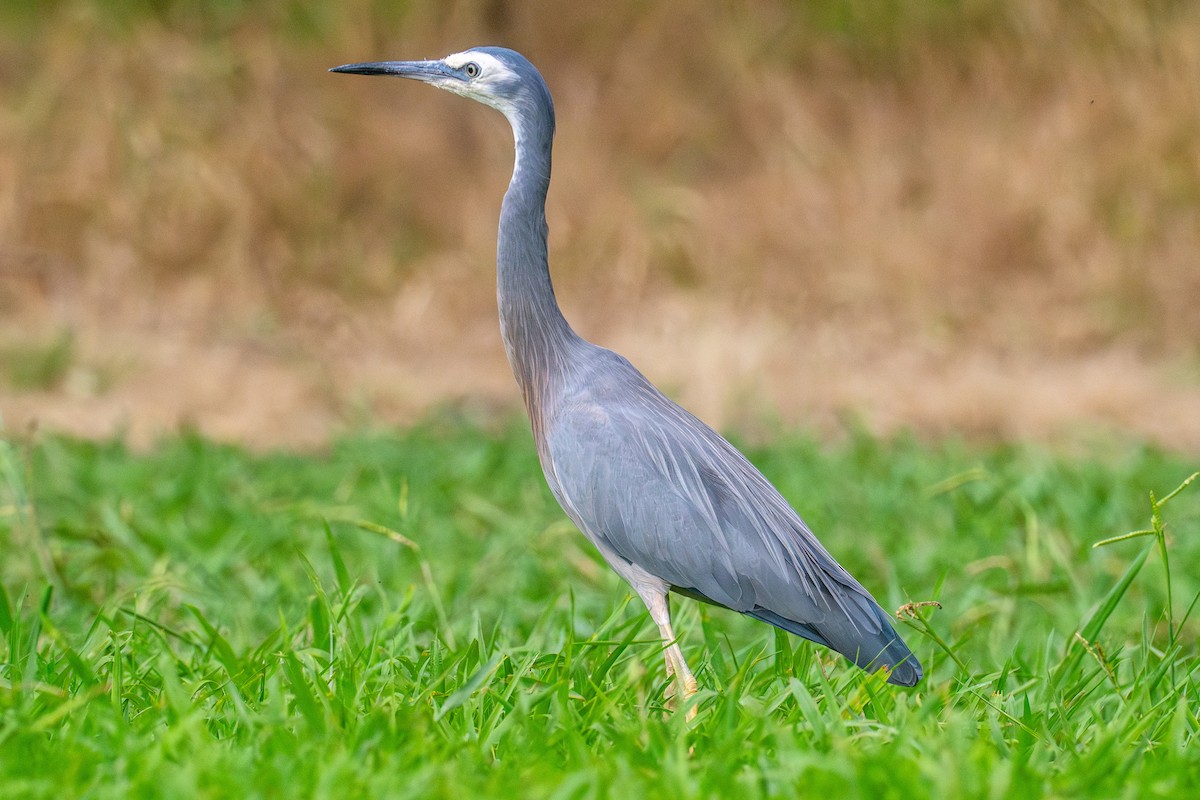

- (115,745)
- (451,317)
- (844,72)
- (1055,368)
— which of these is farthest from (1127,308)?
(115,745)

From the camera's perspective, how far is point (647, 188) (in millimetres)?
10711

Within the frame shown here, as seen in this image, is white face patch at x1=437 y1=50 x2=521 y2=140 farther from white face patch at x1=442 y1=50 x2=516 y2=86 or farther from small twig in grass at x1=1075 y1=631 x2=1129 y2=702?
small twig in grass at x1=1075 y1=631 x2=1129 y2=702

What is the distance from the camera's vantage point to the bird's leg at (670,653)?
271 cm

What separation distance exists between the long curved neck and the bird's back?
11 centimetres

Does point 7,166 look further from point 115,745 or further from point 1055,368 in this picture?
point 115,745

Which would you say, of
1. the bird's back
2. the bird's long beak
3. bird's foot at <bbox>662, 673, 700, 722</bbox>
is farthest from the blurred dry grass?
bird's foot at <bbox>662, 673, 700, 722</bbox>

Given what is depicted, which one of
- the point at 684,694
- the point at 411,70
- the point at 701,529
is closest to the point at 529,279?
the point at 411,70

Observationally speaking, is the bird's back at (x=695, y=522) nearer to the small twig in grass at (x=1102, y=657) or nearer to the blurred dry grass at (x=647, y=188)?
the small twig in grass at (x=1102, y=657)

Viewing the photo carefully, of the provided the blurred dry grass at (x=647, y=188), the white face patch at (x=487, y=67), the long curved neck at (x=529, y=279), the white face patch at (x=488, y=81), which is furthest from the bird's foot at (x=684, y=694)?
the blurred dry grass at (x=647, y=188)

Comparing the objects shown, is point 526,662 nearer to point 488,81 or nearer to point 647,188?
point 488,81

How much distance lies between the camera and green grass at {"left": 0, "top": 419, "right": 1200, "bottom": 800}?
7.23 feet

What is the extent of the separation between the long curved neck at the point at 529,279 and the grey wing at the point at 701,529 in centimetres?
17

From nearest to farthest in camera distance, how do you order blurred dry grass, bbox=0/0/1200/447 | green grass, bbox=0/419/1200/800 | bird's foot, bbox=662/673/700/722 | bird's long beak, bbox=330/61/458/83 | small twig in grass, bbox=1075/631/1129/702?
green grass, bbox=0/419/1200/800 → bird's foot, bbox=662/673/700/722 → small twig in grass, bbox=1075/631/1129/702 → bird's long beak, bbox=330/61/458/83 → blurred dry grass, bbox=0/0/1200/447

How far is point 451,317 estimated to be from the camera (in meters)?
10.1
